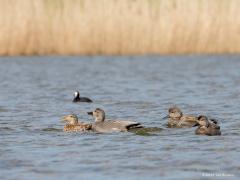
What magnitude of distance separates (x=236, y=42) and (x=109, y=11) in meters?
4.43

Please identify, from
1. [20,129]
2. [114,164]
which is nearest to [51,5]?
[20,129]

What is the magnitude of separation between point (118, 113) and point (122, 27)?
15.1 meters

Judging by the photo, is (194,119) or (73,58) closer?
(194,119)

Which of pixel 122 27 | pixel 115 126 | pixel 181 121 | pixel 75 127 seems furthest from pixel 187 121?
pixel 122 27

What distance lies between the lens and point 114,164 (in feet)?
33.5

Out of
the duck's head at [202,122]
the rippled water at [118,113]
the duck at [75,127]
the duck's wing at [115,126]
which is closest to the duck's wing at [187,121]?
the rippled water at [118,113]

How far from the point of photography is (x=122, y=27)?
31234 millimetres

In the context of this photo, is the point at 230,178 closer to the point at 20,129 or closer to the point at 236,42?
the point at 20,129

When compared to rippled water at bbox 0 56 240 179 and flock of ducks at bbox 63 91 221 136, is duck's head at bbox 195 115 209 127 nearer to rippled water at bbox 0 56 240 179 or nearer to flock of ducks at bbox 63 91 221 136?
flock of ducks at bbox 63 91 221 136

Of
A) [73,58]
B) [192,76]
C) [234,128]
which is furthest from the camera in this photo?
[73,58]

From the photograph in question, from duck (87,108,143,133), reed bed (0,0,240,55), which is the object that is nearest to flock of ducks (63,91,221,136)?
duck (87,108,143,133)

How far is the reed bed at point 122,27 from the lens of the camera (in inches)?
1227

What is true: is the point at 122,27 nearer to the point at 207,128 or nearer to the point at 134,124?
the point at 134,124

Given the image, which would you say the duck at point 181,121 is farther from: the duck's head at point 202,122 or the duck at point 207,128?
the duck at point 207,128
